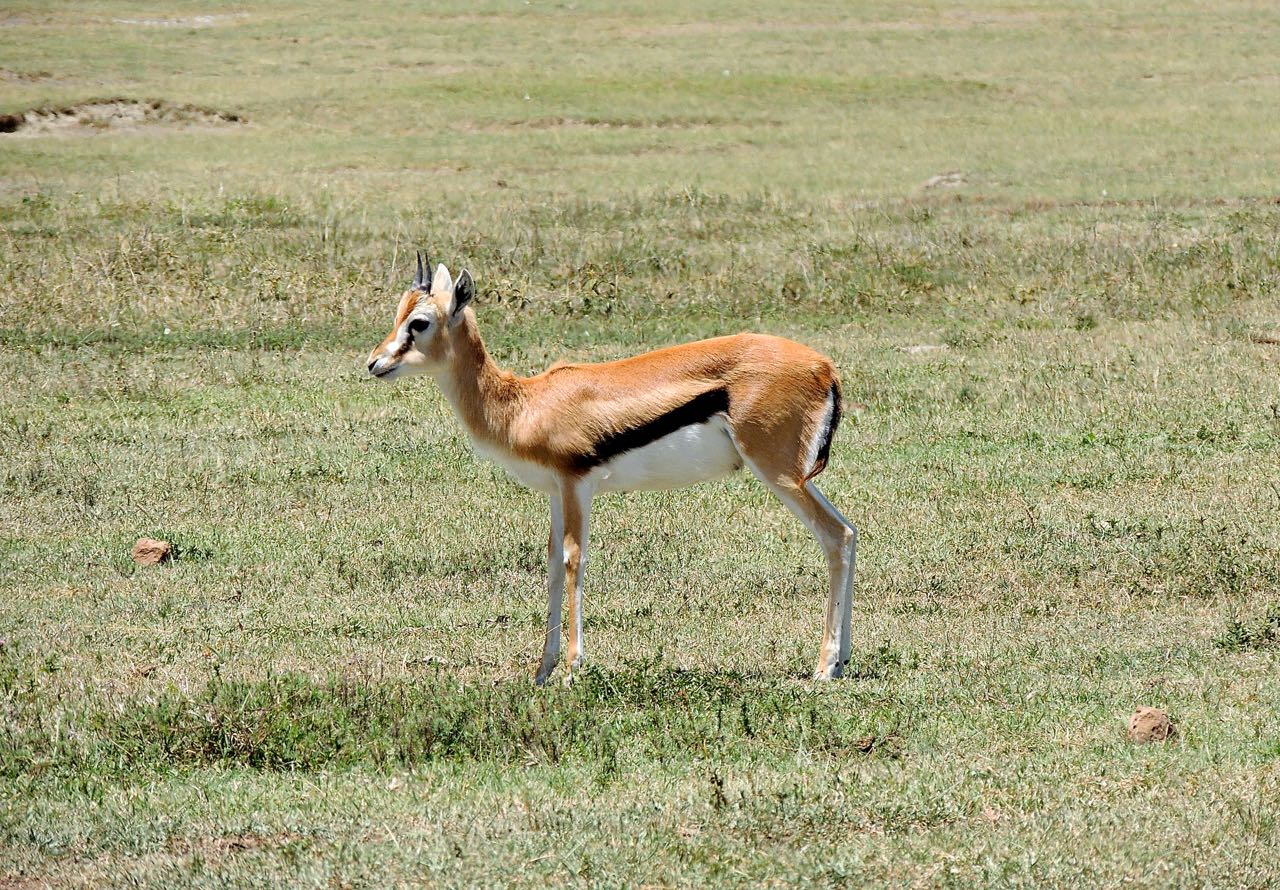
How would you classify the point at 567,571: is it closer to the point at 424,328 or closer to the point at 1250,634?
the point at 424,328

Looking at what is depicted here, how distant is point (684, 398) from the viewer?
8.06 m

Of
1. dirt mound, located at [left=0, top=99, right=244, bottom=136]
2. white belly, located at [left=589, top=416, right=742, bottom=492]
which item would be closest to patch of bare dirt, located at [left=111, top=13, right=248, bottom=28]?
dirt mound, located at [left=0, top=99, right=244, bottom=136]

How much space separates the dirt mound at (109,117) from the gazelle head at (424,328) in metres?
26.8

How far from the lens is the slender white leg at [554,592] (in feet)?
26.3

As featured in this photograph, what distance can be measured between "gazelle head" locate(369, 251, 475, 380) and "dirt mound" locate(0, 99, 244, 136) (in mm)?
26753

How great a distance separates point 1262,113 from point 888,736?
1243 inches

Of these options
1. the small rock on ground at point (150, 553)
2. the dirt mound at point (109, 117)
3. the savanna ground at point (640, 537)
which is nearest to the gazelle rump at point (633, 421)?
the savanna ground at point (640, 537)

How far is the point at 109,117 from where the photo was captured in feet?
110

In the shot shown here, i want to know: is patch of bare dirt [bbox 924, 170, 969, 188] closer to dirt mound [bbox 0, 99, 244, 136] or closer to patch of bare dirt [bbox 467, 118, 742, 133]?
patch of bare dirt [bbox 467, 118, 742, 133]

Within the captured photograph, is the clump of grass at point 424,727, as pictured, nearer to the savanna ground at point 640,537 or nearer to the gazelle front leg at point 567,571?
the savanna ground at point 640,537

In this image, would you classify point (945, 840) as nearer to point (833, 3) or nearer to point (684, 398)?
point (684, 398)

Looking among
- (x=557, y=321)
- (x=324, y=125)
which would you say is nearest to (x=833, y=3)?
(x=324, y=125)

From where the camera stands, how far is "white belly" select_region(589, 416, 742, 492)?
26.4 feet

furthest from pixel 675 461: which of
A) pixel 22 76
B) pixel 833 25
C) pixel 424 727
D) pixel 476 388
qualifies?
pixel 833 25
